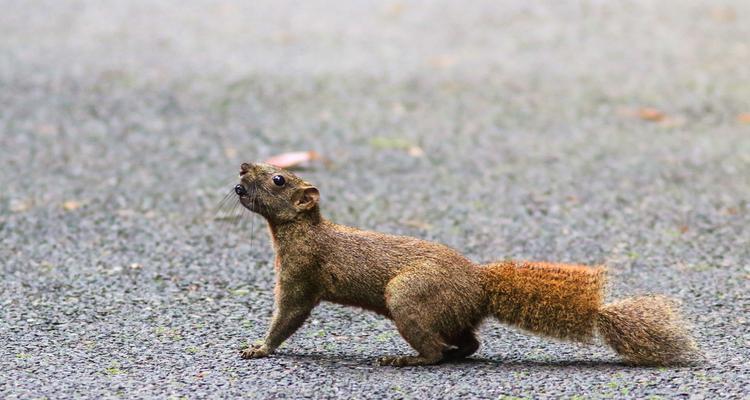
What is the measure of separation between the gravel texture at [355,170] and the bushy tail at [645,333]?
7cm

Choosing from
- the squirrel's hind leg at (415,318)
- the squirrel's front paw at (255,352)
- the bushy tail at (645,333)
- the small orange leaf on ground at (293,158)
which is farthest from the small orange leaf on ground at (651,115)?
the squirrel's front paw at (255,352)

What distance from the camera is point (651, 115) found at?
9.01 metres

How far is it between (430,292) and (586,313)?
0.57m

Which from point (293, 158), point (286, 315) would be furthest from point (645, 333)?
point (293, 158)

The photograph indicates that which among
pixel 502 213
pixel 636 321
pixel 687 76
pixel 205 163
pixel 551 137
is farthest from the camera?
pixel 687 76

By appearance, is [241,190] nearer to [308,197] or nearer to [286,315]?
[308,197]

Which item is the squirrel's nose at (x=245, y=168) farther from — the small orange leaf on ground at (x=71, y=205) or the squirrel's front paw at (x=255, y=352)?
the small orange leaf on ground at (x=71, y=205)

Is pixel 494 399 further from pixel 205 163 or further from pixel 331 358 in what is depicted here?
pixel 205 163

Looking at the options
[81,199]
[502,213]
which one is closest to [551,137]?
[502,213]

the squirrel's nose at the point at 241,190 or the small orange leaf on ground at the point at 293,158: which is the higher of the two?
the squirrel's nose at the point at 241,190

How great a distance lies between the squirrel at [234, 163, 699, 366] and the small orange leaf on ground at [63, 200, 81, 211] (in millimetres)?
2589

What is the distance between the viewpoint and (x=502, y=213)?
6.73 metres

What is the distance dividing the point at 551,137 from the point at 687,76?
224 cm

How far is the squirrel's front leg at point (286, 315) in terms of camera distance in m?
4.32
